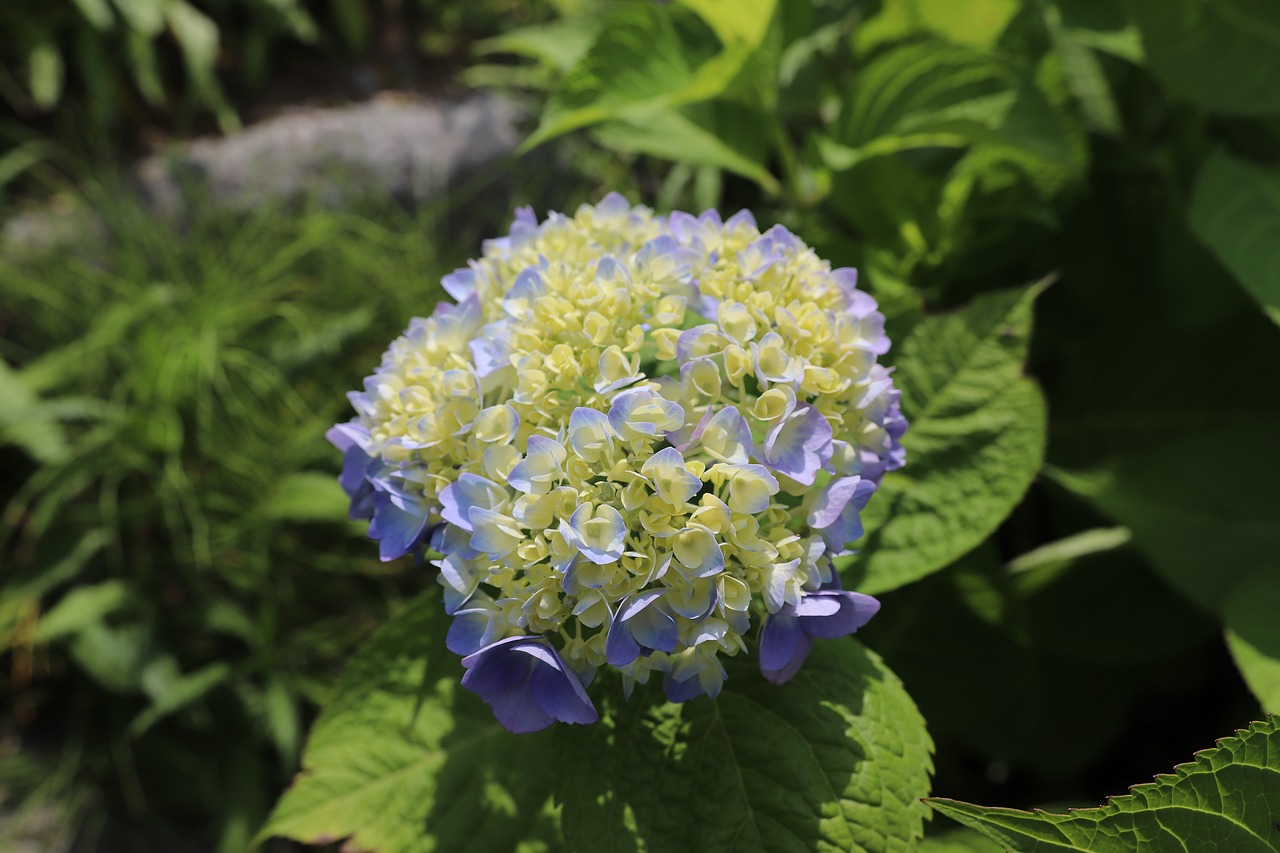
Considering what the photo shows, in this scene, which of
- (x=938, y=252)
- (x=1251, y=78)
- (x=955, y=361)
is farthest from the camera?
(x=938, y=252)

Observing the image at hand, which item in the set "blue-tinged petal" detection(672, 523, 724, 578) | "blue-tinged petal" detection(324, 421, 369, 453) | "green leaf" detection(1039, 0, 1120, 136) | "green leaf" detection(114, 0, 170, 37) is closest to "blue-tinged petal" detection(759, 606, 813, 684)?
"blue-tinged petal" detection(672, 523, 724, 578)

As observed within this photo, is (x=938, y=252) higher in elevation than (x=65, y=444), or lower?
higher

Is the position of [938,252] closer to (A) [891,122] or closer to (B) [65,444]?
(A) [891,122]

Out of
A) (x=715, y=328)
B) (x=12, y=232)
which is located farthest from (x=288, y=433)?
(x=715, y=328)

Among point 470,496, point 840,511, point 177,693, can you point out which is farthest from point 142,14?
point 840,511

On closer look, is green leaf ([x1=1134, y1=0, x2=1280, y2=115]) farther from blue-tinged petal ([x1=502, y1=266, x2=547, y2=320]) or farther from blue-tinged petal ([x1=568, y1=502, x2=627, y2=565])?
blue-tinged petal ([x1=568, y1=502, x2=627, y2=565])

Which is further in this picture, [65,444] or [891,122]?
[65,444]

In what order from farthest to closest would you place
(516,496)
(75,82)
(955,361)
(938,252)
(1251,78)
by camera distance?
(75,82)
(938,252)
(1251,78)
(955,361)
(516,496)

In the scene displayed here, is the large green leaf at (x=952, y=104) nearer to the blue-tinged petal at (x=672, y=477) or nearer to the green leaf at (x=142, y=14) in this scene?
the blue-tinged petal at (x=672, y=477)
